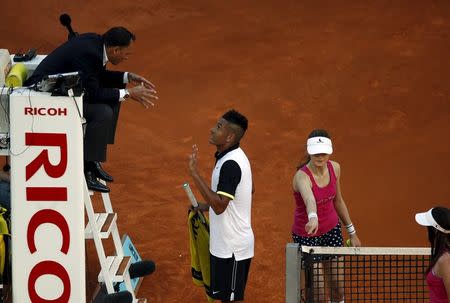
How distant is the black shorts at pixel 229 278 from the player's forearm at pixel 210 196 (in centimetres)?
52

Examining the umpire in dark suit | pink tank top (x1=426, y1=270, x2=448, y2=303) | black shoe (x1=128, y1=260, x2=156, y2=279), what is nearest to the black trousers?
the umpire in dark suit

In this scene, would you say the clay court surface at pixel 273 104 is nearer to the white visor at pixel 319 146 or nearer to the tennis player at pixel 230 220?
the tennis player at pixel 230 220

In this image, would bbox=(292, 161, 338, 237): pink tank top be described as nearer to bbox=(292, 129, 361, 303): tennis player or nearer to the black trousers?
bbox=(292, 129, 361, 303): tennis player

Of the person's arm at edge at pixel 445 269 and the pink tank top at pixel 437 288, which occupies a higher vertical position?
the person's arm at edge at pixel 445 269

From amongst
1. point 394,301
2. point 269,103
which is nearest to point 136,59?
point 269,103

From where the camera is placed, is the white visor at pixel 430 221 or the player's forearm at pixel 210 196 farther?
the player's forearm at pixel 210 196

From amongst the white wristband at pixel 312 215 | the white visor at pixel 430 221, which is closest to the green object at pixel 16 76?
the white wristband at pixel 312 215

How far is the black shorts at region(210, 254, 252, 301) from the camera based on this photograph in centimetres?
1097

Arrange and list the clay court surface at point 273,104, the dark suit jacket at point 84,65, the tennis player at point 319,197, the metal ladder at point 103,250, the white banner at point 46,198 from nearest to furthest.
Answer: the white banner at point 46,198 < the dark suit jacket at point 84,65 < the metal ladder at point 103,250 < the tennis player at point 319,197 < the clay court surface at point 273,104

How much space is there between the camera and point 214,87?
1780 cm

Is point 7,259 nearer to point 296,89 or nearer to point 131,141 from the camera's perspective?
point 131,141

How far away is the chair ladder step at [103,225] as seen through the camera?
A: 1067cm

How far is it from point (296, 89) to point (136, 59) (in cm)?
263

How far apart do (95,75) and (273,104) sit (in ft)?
23.7
